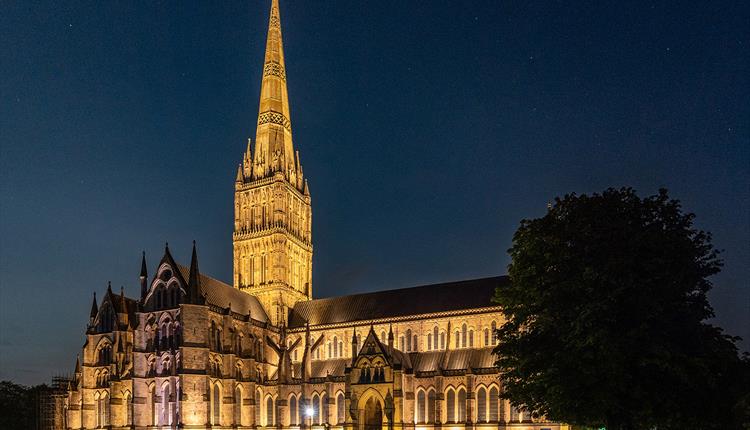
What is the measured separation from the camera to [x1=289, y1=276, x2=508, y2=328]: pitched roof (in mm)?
72188

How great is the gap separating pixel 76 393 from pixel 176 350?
15.5 metres

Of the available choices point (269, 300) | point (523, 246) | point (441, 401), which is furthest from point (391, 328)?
point (523, 246)

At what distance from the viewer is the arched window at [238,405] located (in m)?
67.6

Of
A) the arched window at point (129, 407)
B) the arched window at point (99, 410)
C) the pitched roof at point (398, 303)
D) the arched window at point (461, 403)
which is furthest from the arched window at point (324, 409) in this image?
the arched window at point (99, 410)

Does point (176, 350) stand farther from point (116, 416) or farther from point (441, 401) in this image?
point (441, 401)

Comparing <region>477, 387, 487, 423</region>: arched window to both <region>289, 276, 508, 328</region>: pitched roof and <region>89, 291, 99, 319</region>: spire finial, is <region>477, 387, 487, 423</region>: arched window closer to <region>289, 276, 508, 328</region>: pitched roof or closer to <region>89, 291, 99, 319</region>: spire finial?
<region>289, 276, 508, 328</region>: pitched roof

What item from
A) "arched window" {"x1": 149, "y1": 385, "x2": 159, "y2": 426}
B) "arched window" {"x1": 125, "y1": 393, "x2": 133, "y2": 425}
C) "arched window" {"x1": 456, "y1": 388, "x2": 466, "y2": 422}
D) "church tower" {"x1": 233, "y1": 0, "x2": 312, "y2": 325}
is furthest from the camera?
"church tower" {"x1": 233, "y1": 0, "x2": 312, "y2": 325}

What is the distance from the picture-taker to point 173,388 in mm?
64625

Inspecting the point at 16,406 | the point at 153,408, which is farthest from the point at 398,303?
the point at 16,406

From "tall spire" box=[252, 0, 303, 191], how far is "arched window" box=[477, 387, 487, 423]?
127 feet

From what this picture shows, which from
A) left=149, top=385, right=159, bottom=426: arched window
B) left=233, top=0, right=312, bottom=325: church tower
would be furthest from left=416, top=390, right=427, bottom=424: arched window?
left=149, top=385, right=159, bottom=426: arched window

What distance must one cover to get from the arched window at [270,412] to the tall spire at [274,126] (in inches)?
1132

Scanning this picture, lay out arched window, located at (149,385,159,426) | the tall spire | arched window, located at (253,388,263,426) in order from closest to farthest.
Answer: arched window, located at (149,385,159,426) < arched window, located at (253,388,263,426) < the tall spire

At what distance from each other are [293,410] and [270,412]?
3.51 meters
